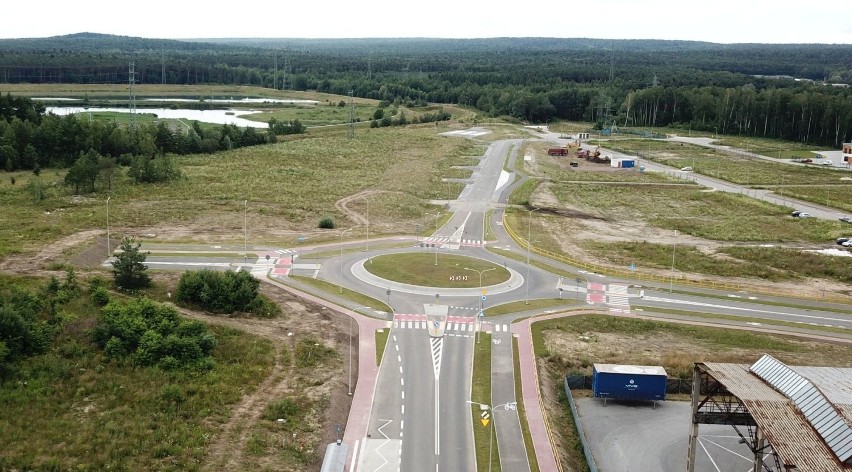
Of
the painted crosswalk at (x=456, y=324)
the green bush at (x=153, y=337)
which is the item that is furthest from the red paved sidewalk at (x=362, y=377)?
the green bush at (x=153, y=337)

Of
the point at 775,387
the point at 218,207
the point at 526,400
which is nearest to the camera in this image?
the point at 775,387

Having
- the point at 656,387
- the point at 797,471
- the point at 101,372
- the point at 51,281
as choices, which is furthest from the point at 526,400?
the point at 51,281

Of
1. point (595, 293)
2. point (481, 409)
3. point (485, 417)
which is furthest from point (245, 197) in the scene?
point (485, 417)

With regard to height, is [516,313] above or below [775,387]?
below

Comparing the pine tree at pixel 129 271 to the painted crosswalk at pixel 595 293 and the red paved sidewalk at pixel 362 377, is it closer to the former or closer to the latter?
the red paved sidewalk at pixel 362 377

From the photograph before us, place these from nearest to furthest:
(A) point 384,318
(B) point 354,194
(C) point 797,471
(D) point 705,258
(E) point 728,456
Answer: (C) point 797,471
(E) point 728,456
(A) point 384,318
(D) point 705,258
(B) point 354,194

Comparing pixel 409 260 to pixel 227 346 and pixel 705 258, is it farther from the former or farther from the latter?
pixel 705 258
